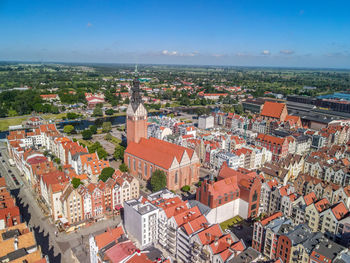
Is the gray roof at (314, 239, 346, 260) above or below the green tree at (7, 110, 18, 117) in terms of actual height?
above

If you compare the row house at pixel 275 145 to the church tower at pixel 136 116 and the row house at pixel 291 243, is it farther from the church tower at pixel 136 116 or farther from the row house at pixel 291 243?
the row house at pixel 291 243

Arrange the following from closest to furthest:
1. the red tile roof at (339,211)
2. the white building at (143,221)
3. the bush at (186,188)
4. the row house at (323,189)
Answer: the white building at (143,221), the red tile roof at (339,211), the row house at (323,189), the bush at (186,188)

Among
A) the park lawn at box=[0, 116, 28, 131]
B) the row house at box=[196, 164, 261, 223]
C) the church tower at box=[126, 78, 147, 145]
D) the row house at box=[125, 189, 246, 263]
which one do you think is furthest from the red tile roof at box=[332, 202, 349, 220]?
the park lawn at box=[0, 116, 28, 131]

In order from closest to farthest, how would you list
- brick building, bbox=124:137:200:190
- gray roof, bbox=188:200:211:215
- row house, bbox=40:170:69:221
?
1. gray roof, bbox=188:200:211:215
2. row house, bbox=40:170:69:221
3. brick building, bbox=124:137:200:190

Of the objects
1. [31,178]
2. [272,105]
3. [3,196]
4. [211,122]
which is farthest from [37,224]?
[272,105]

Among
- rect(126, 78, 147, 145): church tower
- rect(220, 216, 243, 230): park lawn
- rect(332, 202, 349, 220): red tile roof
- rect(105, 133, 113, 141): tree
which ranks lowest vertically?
rect(220, 216, 243, 230): park lawn

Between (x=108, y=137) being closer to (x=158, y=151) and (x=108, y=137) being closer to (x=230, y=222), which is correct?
(x=158, y=151)

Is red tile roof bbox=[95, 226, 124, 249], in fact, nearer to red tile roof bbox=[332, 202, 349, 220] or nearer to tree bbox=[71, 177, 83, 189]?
tree bbox=[71, 177, 83, 189]

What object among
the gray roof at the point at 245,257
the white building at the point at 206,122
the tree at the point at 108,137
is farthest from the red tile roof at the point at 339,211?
the tree at the point at 108,137

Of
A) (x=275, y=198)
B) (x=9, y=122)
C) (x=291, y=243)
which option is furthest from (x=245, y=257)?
(x=9, y=122)
